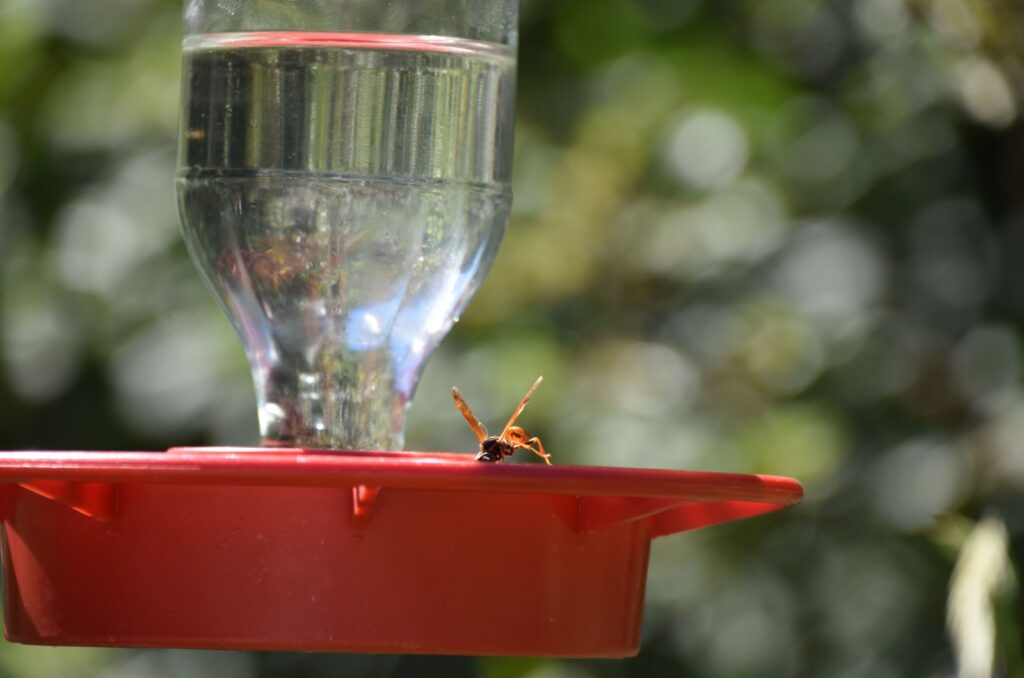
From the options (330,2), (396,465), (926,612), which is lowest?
(926,612)

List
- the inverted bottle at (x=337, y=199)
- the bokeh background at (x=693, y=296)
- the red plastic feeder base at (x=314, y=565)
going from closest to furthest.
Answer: the red plastic feeder base at (x=314, y=565), the inverted bottle at (x=337, y=199), the bokeh background at (x=693, y=296)

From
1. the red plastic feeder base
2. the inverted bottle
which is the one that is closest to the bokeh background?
the inverted bottle

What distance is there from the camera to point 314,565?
1.31 meters

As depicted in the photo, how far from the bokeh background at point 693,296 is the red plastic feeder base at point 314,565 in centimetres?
172

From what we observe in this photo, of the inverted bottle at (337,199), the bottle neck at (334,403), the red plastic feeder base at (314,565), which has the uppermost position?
the inverted bottle at (337,199)

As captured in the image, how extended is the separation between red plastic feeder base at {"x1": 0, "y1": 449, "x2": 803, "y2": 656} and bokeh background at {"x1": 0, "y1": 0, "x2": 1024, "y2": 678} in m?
→ 1.72

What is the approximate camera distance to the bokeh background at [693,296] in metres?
3.21

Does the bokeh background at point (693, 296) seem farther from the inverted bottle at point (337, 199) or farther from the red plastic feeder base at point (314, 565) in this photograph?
the red plastic feeder base at point (314, 565)

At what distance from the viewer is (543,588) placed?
4.49ft

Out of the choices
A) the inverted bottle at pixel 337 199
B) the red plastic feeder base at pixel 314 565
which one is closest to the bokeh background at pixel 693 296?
the inverted bottle at pixel 337 199

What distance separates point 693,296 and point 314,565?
2272mm

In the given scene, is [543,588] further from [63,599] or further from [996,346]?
[996,346]

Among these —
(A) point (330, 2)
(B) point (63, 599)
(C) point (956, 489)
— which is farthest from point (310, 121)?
(C) point (956, 489)

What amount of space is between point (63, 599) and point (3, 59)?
2.38 meters
